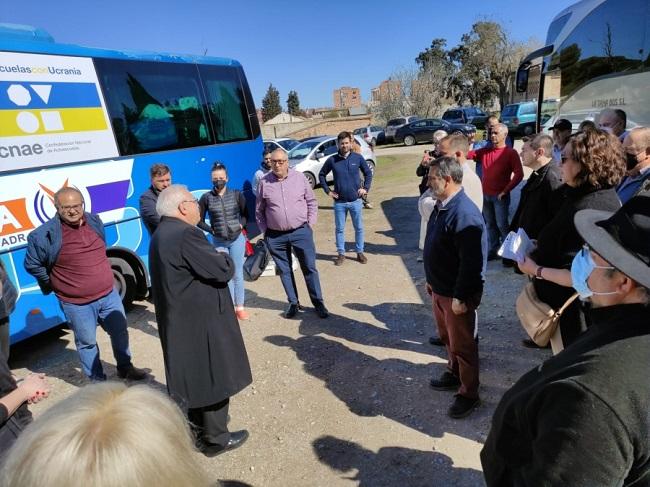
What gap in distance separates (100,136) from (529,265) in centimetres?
497

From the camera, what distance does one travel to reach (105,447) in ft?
3.00

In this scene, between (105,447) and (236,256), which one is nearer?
(105,447)

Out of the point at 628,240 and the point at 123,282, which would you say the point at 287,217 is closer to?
the point at 123,282

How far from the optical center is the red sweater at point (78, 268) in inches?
139

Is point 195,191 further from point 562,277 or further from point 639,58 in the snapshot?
point 639,58

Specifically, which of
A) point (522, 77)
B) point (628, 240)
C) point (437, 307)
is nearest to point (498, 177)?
point (437, 307)

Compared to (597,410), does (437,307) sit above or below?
below

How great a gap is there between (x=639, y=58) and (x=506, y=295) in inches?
183

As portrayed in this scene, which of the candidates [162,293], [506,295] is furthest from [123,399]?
[506,295]

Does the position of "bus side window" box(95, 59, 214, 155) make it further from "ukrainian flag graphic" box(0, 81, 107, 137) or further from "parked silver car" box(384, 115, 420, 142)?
"parked silver car" box(384, 115, 420, 142)

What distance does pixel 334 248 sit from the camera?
8.12 meters

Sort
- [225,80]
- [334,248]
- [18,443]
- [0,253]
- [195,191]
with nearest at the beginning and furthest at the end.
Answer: [18,443], [0,253], [195,191], [225,80], [334,248]

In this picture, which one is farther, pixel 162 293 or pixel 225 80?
pixel 225 80

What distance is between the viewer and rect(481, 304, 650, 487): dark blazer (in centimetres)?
103
